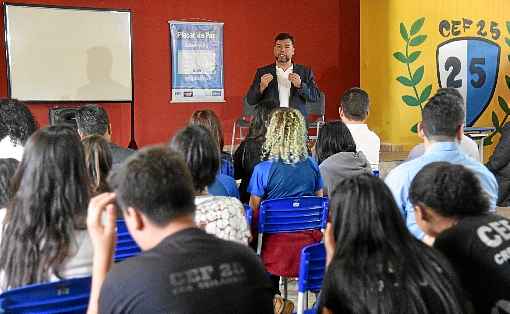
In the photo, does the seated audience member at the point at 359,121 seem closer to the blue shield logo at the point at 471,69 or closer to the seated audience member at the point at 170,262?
the seated audience member at the point at 170,262

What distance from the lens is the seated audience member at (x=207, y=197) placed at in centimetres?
223

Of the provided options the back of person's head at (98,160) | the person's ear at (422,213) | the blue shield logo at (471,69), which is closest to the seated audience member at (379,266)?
the person's ear at (422,213)

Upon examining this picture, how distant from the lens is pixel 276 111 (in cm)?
347

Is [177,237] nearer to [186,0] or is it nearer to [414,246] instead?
[414,246]

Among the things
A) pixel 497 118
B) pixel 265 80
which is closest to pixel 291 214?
pixel 265 80

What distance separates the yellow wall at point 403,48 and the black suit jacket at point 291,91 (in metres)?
2.62

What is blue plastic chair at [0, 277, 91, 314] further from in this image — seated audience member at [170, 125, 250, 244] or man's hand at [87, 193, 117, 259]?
seated audience member at [170, 125, 250, 244]

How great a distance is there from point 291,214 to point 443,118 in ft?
3.07

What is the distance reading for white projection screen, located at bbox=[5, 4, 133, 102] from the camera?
6.29 m

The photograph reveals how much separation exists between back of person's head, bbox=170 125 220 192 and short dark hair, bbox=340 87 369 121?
180 centimetres

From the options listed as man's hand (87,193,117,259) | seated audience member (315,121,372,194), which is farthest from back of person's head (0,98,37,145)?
man's hand (87,193,117,259)

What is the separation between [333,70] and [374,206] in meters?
7.09

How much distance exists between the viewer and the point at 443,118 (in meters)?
2.61

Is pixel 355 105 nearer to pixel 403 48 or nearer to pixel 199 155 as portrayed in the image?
pixel 199 155
